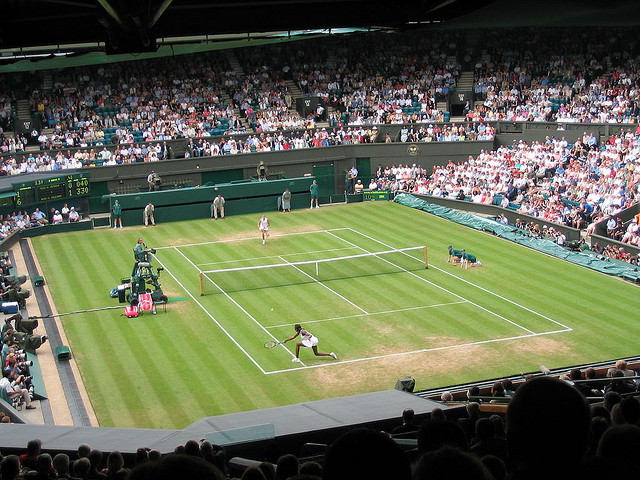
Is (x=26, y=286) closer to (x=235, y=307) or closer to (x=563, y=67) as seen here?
(x=235, y=307)

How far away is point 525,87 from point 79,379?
41555 millimetres

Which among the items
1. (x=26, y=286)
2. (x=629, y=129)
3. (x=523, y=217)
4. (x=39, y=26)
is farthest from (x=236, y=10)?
(x=629, y=129)

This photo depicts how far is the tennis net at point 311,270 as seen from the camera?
3428 cm

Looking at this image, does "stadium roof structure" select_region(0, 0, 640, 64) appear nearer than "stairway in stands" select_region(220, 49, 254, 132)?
Yes

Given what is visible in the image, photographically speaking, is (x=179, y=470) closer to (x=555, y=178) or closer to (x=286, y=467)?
(x=286, y=467)

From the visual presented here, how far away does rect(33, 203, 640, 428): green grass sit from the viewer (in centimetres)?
2364

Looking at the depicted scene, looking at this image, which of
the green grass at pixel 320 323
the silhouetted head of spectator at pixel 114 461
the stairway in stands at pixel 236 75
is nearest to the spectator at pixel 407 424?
the silhouetted head of spectator at pixel 114 461

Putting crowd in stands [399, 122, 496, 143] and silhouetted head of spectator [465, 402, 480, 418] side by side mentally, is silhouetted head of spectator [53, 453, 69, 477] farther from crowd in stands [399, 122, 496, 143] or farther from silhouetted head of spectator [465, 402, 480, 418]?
crowd in stands [399, 122, 496, 143]

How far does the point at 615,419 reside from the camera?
6.14 metres

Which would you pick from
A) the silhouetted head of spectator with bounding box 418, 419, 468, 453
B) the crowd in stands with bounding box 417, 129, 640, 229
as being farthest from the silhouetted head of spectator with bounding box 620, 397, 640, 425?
the crowd in stands with bounding box 417, 129, 640, 229

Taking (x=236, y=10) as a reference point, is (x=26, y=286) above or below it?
below

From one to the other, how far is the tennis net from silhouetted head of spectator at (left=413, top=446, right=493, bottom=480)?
30.2 metres

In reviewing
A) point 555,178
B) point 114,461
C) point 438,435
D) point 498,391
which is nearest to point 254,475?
point 438,435

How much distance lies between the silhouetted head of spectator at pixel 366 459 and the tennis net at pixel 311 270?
98.7 ft
